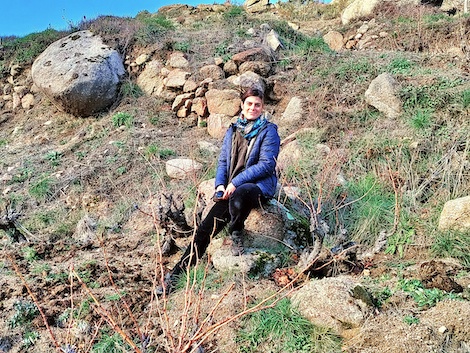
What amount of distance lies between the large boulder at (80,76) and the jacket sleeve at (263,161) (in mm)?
4326

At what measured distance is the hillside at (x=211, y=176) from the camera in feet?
7.45

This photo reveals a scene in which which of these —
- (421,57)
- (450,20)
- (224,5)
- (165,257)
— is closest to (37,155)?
(165,257)

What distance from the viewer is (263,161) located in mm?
3201

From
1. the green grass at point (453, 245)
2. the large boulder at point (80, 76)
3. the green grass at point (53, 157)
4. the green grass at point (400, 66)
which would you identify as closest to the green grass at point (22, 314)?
the green grass at point (453, 245)

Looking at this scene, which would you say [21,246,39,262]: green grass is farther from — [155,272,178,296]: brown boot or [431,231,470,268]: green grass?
[431,231,470,268]: green grass

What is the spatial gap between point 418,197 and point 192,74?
173 inches

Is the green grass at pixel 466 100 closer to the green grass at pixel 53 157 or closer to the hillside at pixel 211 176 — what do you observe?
the hillside at pixel 211 176

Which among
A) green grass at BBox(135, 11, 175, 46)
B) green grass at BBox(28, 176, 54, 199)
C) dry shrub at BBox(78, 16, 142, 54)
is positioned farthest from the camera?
green grass at BBox(135, 11, 175, 46)

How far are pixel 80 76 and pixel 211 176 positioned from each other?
10.9ft

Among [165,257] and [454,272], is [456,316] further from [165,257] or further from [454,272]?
[165,257]

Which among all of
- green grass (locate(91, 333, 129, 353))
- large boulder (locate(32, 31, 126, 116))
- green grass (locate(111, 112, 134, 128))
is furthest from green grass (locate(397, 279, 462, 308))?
large boulder (locate(32, 31, 126, 116))

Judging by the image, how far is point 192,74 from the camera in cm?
669

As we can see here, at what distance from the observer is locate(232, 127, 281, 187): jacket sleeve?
3150 millimetres

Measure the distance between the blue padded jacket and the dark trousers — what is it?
0.27ft
